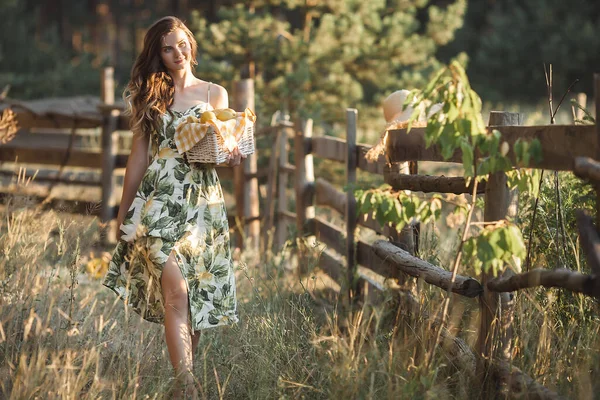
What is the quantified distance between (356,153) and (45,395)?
3.22 m

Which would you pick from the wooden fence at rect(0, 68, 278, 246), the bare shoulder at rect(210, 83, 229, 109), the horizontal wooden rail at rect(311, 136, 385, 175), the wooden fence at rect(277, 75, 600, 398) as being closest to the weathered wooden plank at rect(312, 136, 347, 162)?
the horizontal wooden rail at rect(311, 136, 385, 175)

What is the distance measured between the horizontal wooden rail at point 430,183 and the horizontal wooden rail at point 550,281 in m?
0.47

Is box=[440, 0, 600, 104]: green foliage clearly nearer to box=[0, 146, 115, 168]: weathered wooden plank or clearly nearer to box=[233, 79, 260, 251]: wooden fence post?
box=[0, 146, 115, 168]: weathered wooden plank

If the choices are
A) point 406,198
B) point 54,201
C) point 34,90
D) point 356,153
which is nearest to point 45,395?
point 406,198

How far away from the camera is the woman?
3.77 meters

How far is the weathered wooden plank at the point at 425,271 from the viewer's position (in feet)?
11.0

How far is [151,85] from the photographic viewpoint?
3967 mm

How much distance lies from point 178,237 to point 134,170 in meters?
0.44

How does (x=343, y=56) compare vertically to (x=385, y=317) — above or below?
above

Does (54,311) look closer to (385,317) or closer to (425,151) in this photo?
(385,317)

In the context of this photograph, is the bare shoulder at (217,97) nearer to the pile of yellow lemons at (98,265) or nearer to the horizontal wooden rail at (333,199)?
the horizontal wooden rail at (333,199)

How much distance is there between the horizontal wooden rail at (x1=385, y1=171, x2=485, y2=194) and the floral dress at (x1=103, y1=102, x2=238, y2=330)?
92 cm

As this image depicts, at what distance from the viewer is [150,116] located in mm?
3916

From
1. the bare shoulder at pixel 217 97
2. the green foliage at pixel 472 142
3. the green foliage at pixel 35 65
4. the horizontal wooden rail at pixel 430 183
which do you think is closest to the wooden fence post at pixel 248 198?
the horizontal wooden rail at pixel 430 183
